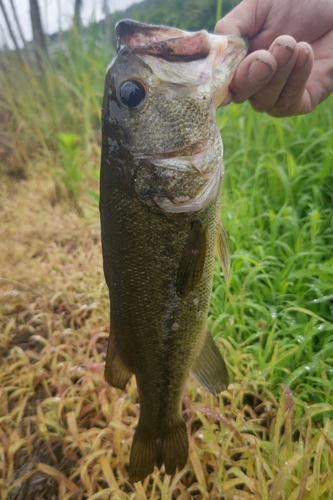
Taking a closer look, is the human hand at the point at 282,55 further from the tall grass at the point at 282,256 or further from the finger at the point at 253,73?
the tall grass at the point at 282,256

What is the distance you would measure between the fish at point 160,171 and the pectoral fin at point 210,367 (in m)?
0.20

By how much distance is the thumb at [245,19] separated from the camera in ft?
5.39

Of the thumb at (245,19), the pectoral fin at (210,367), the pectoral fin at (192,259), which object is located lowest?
the pectoral fin at (210,367)

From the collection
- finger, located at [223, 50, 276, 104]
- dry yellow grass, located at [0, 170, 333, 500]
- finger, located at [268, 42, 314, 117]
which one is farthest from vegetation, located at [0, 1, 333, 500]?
finger, located at [223, 50, 276, 104]

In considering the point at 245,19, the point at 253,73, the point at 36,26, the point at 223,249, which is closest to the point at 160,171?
the point at 223,249

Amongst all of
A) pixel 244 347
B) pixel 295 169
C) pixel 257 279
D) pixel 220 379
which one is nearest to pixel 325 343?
pixel 244 347

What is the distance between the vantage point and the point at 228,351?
1995 mm

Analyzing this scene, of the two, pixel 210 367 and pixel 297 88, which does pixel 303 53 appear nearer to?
pixel 297 88

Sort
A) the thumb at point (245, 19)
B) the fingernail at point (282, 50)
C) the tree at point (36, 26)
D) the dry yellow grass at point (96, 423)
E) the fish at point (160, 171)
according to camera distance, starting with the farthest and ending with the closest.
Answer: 1. the tree at point (36, 26)
2. the thumb at point (245, 19)
3. the dry yellow grass at point (96, 423)
4. the fingernail at point (282, 50)
5. the fish at point (160, 171)

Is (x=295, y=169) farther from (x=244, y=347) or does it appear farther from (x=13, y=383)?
(x=13, y=383)

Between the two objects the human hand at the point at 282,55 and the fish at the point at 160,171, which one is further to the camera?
the human hand at the point at 282,55

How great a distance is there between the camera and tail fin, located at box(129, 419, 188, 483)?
1.31 metres

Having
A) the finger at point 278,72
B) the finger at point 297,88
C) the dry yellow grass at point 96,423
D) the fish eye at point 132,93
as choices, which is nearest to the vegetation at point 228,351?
the dry yellow grass at point 96,423

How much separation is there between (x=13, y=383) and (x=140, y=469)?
1.12 m
